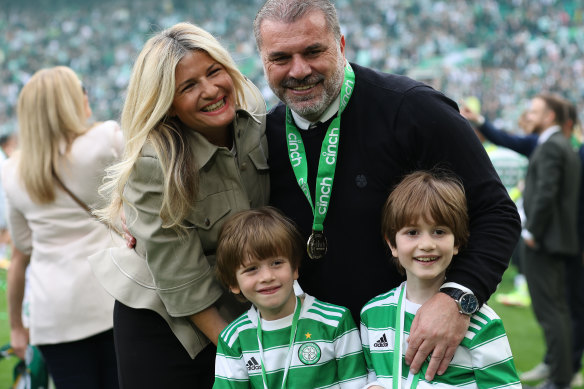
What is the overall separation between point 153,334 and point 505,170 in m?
5.64

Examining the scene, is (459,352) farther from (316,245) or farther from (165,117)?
(165,117)

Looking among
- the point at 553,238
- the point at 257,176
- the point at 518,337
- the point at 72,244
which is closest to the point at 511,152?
the point at 518,337

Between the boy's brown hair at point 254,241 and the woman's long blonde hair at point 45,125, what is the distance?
A: 1.31 metres

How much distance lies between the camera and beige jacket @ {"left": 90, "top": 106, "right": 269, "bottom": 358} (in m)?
2.18

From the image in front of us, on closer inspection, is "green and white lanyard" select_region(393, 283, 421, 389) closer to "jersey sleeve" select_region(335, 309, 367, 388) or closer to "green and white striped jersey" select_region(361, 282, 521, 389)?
"green and white striped jersey" select_region(361, 282, 521, 389)

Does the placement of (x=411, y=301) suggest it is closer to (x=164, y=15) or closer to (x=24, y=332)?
(x=24, y=332)

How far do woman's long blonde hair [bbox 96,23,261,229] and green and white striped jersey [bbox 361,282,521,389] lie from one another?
2.29 ft

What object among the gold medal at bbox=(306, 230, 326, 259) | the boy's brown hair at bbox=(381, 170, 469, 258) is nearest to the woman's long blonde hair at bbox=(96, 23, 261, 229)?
the gold medal at bbox=(306, 230, 326, 259)

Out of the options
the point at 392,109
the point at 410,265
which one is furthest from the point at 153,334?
the point at 392,109

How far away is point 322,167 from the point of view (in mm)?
2164

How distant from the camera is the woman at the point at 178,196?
7.08ft

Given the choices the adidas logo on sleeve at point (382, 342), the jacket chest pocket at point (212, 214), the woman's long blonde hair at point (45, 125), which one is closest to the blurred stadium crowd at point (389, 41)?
the woman's long blonde hair at point (45, 125)

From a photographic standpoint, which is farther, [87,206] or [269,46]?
[87,206]

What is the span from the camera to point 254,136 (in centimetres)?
237
